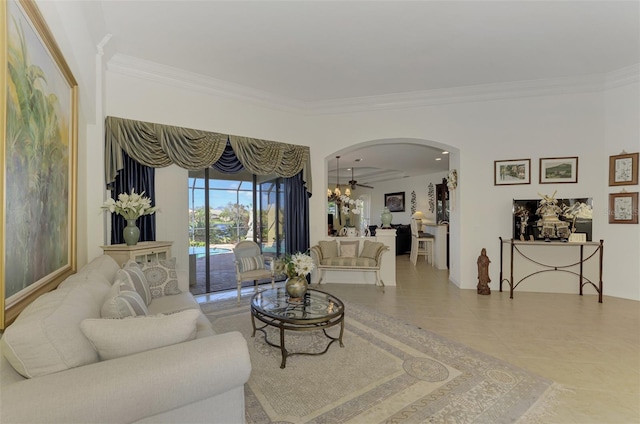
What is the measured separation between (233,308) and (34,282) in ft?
8.50

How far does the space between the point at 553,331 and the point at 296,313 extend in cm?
293

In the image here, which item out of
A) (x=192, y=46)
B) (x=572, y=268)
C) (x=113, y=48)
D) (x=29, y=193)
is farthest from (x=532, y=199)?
(x=113, y=48)

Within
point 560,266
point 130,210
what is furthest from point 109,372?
point 560,266

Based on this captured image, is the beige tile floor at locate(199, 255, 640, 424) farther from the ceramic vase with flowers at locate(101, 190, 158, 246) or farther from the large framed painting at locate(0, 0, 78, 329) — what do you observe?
the large framed painting at locate(0, 0, 78, 329)

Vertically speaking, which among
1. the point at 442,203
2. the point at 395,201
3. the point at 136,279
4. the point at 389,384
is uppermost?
the point at 395,201

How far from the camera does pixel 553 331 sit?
3.19 m

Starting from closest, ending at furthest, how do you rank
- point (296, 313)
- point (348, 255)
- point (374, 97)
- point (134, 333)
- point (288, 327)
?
point (134, 333), point (288, 327), point (296, 313), point (374, 97), point (348, 255)

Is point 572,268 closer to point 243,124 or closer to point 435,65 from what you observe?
point 435,65

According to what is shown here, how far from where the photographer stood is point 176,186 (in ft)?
14.5

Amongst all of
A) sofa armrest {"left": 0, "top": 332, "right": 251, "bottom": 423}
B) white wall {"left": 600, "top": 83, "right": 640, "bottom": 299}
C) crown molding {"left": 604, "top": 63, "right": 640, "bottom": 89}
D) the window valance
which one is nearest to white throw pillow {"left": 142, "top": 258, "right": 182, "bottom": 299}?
the window valance

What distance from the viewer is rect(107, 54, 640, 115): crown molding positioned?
13.4 ft

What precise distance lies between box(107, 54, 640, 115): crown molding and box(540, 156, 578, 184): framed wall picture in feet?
3.65

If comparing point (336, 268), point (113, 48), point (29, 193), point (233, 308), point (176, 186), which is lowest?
point (233, 308)

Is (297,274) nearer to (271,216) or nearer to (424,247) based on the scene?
(271,216)
